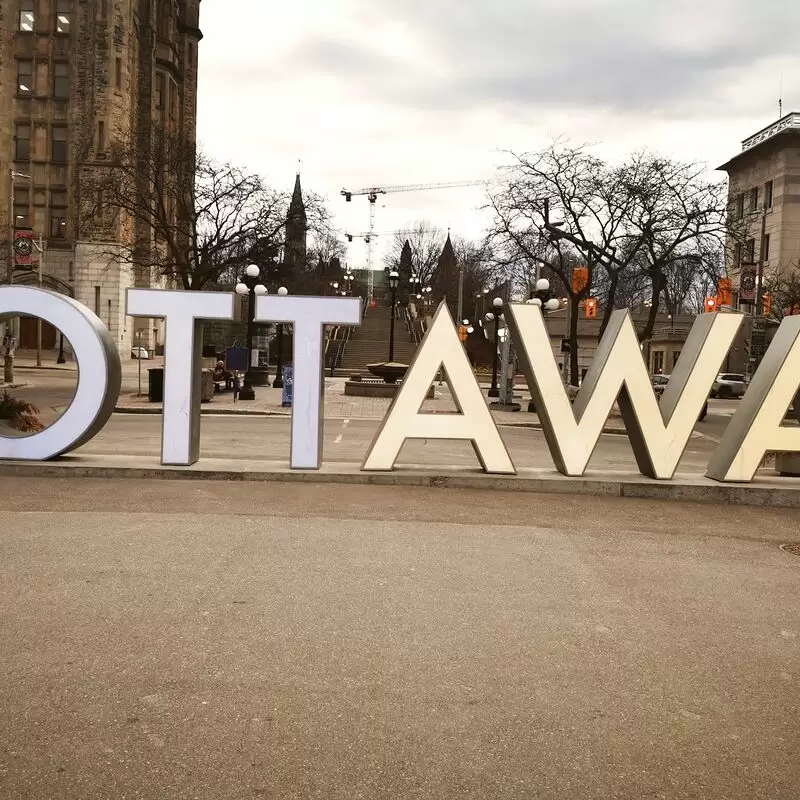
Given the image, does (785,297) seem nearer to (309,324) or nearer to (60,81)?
(309,324)

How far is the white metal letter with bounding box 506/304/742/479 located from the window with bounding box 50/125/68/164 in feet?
185

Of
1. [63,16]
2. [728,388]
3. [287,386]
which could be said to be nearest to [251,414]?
[287,386]

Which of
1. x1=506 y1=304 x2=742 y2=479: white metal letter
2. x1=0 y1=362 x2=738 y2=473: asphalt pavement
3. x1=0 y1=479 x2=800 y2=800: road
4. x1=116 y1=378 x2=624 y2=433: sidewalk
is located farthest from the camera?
x1=116 y1=378 x2=624 y2=433: sidewalk

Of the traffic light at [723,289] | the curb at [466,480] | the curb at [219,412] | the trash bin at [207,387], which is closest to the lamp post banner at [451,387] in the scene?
the curb at [466,480]

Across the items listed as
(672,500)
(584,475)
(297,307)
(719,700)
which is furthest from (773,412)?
(719,700)

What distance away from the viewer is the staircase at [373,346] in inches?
2210

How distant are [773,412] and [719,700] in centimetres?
752

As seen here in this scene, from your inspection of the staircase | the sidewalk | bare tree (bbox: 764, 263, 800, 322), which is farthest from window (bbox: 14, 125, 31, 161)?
bare tree (bbox: 764, 263, 800, 322)

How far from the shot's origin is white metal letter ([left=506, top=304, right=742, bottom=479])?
11.5 meters

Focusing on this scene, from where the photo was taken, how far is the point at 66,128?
60281 millimetres

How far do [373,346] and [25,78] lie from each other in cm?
2981

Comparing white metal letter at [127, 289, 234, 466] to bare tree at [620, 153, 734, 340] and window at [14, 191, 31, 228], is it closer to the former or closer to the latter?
bare tree at [620, 153, 734, 340]

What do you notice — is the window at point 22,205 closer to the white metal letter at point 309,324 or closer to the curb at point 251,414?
the curb at point 251,414

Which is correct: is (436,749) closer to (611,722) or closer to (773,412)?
(611,722)
